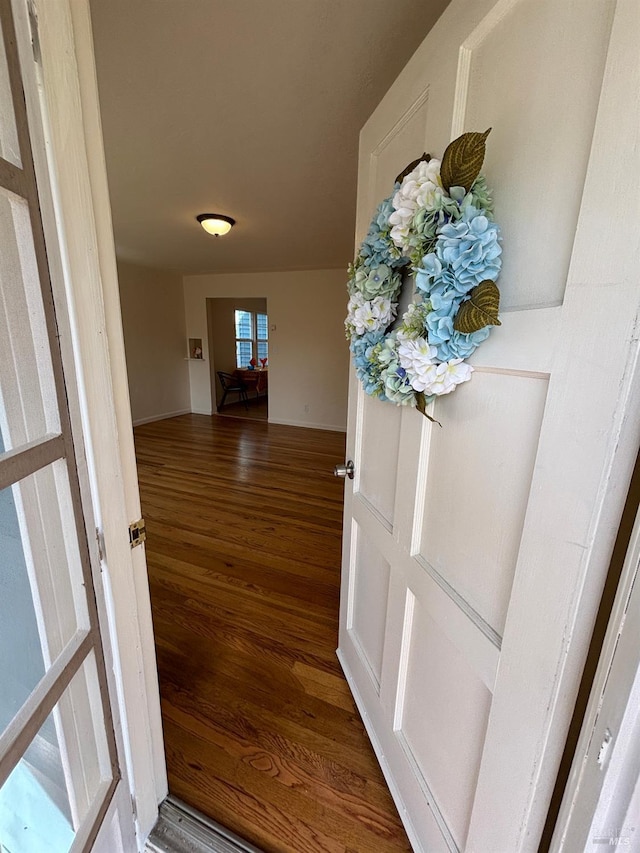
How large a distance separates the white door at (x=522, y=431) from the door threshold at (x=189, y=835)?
52cm

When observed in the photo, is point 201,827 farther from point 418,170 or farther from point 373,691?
point 418,170

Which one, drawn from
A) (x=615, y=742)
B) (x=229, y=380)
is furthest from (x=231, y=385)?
(x=615, y=742)

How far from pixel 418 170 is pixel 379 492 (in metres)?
0.93

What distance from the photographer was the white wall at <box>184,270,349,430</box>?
552cm

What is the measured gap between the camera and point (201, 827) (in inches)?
41.3

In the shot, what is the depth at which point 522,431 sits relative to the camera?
643mm

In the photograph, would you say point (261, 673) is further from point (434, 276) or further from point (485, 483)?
point (434, 276)

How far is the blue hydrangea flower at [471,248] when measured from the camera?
64 cm

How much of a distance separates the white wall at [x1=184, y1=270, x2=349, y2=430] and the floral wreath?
456 centimetres

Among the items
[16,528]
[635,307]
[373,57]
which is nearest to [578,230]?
[635,307]

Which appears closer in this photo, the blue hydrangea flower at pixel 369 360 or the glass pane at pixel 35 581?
the glass pane at pixel 35 581

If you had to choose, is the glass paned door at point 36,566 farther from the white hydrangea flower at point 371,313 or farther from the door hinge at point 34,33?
the white hydrangea flower at point 371,313

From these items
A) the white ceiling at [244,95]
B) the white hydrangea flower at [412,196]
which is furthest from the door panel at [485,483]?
the white ceiling at [244,95]

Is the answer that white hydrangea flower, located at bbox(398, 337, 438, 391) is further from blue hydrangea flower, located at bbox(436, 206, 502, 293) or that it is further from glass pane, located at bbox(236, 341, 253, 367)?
glass pane, located at bbox(236, 341, 253, 367)
